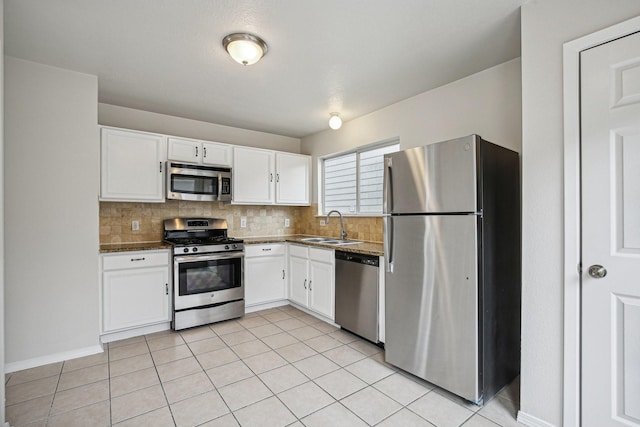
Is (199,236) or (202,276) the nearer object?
(202,276)

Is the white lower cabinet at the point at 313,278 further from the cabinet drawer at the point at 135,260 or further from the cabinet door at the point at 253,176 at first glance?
the cabinet drawer at the point at 135,260

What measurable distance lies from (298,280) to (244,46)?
2.59 meters

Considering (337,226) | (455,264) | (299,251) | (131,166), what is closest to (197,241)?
(131,166)

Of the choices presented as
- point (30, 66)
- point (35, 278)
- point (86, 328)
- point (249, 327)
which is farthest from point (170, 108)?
point (249, 327)

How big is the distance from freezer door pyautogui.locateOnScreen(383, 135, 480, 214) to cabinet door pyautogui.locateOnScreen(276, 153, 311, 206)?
6.94 ft

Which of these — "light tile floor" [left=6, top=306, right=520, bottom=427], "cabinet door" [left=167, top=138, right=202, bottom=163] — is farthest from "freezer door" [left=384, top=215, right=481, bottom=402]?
"cabinet door" [left=167, top=138, right=202, bottom=163]

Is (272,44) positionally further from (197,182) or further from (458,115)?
(197,182)

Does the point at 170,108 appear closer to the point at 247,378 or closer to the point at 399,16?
the point at 399,16

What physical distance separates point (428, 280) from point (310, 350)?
1279 mm

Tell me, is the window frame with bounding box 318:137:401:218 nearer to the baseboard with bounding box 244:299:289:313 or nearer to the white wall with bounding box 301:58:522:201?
the white wall with bounding box 301:58:522:201

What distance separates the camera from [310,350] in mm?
2756

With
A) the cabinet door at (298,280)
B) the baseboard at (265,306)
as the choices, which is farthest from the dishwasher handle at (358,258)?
the baseboard at (265,306)

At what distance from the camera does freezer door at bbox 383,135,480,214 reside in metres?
1.93

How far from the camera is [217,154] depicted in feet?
12.3
